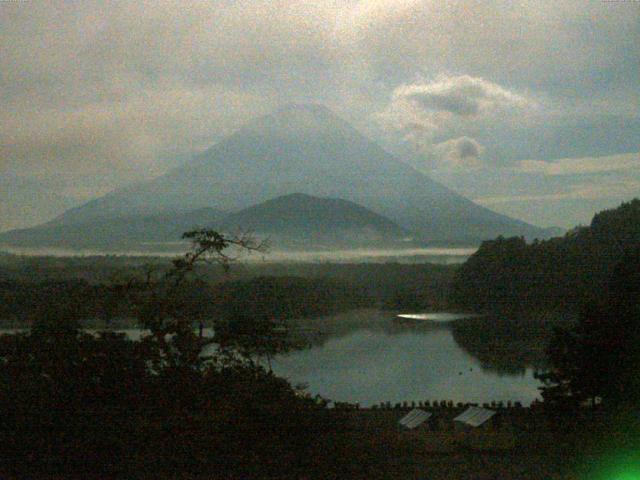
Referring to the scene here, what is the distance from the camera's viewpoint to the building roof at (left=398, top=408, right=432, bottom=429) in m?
9.10

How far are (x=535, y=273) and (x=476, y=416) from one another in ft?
39.8

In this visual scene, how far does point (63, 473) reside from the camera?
14.8 ft

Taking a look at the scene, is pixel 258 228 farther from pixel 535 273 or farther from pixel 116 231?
pixel 535 273

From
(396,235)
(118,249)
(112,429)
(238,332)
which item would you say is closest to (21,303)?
(238,332)

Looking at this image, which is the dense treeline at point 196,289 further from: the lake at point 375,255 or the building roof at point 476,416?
the building roof at point 476,416

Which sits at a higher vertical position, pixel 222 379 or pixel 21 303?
pixel 21 303

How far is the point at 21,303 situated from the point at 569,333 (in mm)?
7075

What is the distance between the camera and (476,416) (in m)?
9.66

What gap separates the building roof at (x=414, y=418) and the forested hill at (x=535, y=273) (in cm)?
915

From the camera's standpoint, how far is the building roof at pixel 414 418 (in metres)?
9.10

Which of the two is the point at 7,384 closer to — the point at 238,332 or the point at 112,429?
the point at 112,429

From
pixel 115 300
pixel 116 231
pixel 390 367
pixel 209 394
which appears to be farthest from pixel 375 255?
pixel 209 394

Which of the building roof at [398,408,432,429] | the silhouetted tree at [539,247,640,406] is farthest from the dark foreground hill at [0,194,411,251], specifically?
the silhouetted tree at [539,247,640,406]

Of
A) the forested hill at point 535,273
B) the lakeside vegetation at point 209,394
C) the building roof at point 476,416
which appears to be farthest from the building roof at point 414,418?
the forested hill at point 535,273
